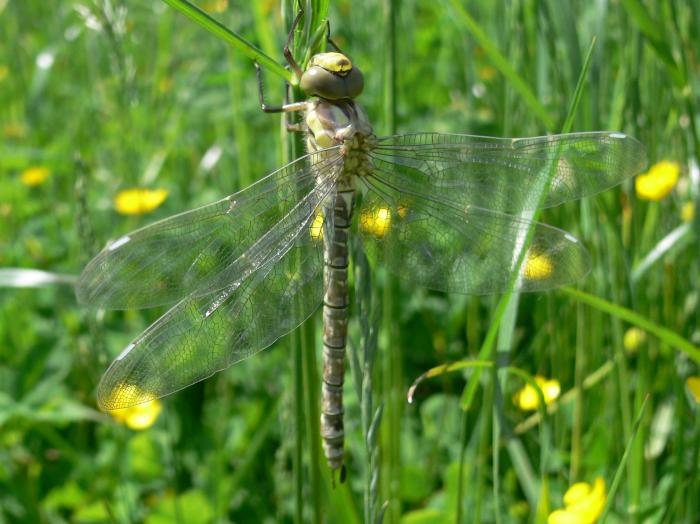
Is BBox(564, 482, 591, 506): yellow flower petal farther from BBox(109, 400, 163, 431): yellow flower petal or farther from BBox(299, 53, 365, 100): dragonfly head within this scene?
BBox(109, 400, 163, 431): yellow flower petal

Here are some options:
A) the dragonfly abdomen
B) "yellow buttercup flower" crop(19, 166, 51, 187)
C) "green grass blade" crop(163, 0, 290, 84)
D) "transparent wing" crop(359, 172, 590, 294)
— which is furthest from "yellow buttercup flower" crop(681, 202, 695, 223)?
"yellow buttercup flower" crop(19, 166, 51, 187)

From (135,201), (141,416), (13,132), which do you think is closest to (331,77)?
(141,416)

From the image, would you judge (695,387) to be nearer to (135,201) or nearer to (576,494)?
(576,494)

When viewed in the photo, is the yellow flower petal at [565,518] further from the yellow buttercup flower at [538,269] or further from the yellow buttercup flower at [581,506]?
the yellow buttercup flower at [538,269]

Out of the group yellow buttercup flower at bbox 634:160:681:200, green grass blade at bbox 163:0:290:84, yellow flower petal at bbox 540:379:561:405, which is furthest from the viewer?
yellow buttercup flower at bbox 634:160:681:200

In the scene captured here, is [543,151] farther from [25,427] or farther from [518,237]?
[25,427]

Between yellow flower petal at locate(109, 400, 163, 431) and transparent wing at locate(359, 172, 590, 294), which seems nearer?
transparent wing at locate(359, 172, 590, 294)
